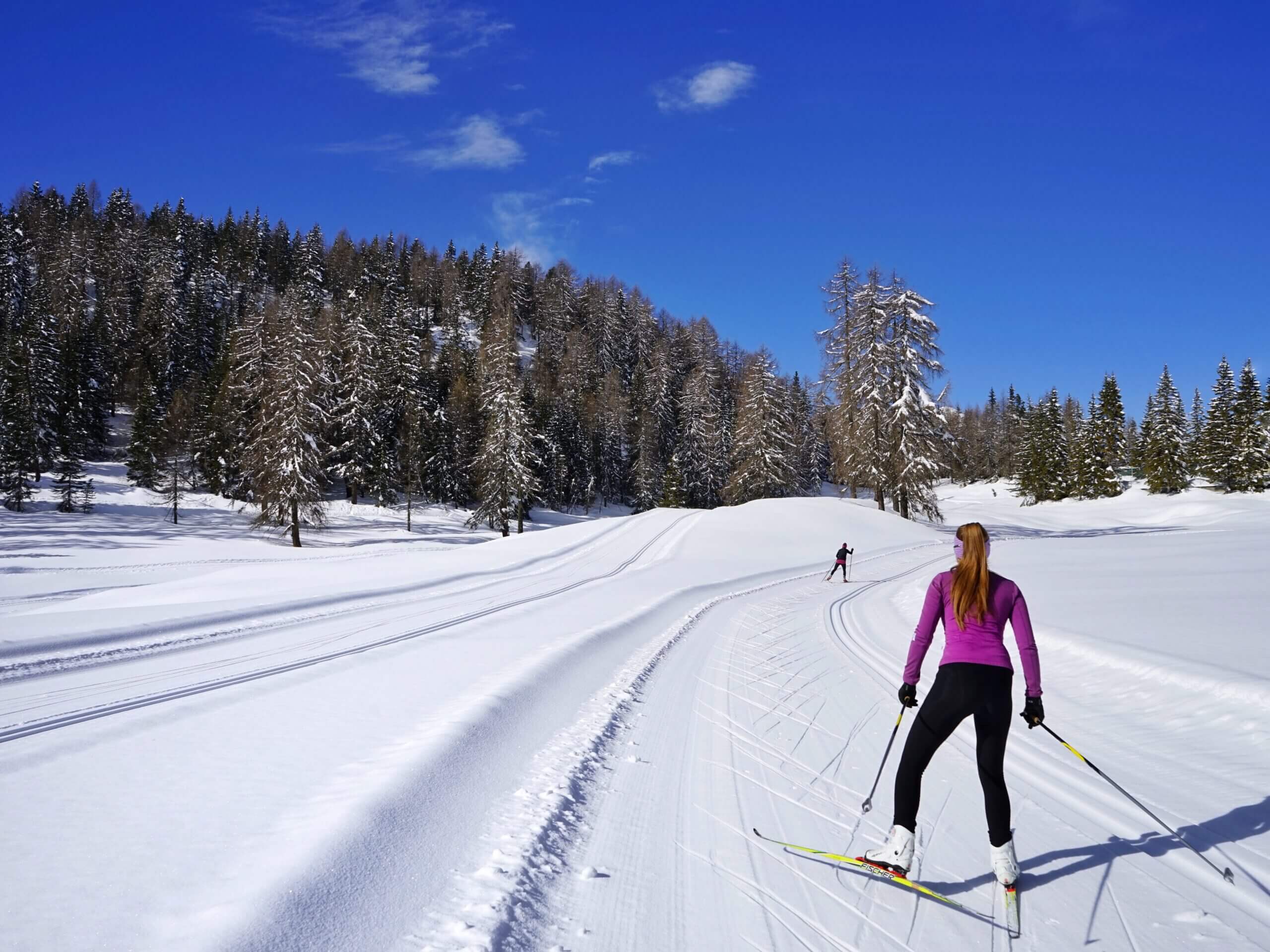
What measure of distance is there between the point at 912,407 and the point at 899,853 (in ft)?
123

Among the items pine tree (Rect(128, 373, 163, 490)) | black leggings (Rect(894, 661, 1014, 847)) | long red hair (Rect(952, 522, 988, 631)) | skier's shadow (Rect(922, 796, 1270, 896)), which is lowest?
skier's shadow (Rect(922, 796, 1270, 896))

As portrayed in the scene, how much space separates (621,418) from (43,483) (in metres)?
48.9

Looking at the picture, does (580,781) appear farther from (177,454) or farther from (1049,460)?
(1049,460)

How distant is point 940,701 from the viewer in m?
3.90

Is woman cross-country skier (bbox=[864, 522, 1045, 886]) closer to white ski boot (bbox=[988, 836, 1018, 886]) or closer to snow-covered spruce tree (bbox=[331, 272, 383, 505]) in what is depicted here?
white ski boot (bbox=[988, 836, 1018, 886])

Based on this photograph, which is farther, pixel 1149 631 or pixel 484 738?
pixel 1149 631

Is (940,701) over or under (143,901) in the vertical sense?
over

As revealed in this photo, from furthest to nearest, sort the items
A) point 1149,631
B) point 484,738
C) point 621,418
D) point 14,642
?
point 621,418 → point 1149,631 → point 14,642 → point 484,738

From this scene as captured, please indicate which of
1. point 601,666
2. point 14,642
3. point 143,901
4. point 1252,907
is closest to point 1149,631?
point 1252,907

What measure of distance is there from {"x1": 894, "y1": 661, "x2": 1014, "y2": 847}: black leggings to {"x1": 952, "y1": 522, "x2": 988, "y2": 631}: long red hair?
0.31 meters

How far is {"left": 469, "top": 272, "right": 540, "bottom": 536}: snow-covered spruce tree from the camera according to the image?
4444 centimetres

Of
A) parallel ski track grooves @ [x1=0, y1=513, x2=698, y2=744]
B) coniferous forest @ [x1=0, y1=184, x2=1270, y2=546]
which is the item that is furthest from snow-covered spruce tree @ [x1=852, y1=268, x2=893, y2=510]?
parallel ski track grooves @ [x1=0, y1=513, x2=698, y2=744]

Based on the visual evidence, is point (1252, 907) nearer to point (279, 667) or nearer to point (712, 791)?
point (712, 791)

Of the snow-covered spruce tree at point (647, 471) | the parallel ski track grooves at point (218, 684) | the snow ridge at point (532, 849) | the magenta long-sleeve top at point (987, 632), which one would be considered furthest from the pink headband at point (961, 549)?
the snow-covered spruce tree at point (647, 471)
